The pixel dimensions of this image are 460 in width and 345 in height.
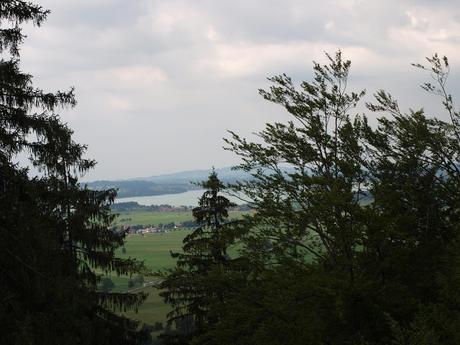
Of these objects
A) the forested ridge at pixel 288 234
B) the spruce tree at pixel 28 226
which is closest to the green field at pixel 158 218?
the forested ridge at pixel 288 234

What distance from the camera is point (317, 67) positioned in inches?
507

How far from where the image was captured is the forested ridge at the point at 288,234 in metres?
8.69

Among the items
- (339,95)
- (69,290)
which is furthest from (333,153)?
(69,290)

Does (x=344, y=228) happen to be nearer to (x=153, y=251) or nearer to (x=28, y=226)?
(x=28, y=226)

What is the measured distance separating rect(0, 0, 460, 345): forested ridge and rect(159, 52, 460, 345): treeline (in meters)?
0.04

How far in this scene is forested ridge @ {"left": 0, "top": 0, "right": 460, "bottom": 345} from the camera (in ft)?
28.5

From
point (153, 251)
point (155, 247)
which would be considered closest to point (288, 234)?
point (153, 251)

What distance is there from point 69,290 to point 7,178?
2.42 metres

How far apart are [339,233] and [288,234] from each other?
4.64ft

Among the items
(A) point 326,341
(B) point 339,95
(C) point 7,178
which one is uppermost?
(B) point 339,95

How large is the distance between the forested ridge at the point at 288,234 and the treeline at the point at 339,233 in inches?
1.5

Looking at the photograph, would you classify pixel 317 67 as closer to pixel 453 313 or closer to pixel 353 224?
pixel 353 224

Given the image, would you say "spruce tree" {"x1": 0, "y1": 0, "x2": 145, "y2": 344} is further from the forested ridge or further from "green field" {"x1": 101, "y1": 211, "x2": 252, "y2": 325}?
"green field" {"x1": 101, "y1": 211, "x2": 252, "y2": 325}

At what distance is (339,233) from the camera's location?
34.7ft
